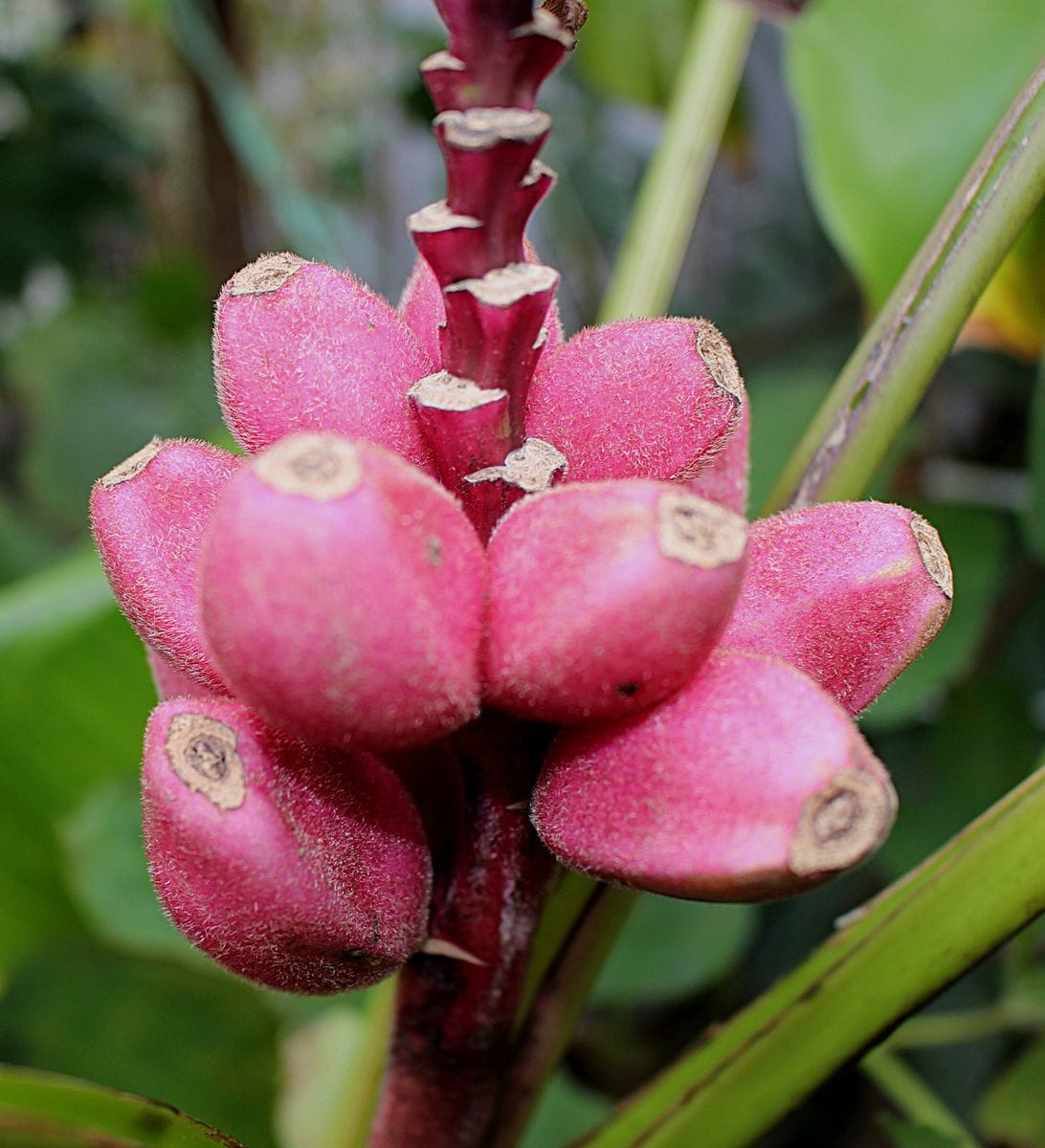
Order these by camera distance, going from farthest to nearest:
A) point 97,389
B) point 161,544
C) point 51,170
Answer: point 51,170, point 97,389, point 161,544

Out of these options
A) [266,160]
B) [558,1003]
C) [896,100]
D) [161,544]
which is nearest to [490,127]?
[161,544]

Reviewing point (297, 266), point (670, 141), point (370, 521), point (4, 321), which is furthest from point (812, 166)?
point (4, 321)

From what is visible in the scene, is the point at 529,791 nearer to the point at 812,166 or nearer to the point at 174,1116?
the point at 174,1116

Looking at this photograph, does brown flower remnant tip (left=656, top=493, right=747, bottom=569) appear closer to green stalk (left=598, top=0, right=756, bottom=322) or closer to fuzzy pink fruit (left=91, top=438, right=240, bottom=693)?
fuzzy pink fruit (left=91, top=438, right=240, bottom=693)

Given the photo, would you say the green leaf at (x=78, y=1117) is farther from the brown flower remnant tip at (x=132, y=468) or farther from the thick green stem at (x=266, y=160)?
the thick green stem at (x=266, y=160)

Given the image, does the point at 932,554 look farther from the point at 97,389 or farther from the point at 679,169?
the point at 97,389

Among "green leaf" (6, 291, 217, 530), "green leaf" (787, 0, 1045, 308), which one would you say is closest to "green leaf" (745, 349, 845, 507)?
"green leaf" (787, 0, 1045, 308)
